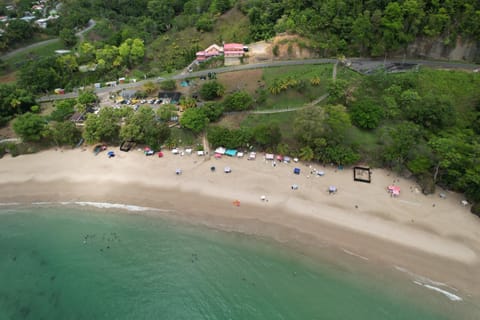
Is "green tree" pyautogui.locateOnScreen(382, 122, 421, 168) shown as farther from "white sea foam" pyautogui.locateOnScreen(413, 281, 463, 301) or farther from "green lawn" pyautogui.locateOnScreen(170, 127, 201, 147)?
"green lawn" pyautogui.locateOnScreen(170, 127, 201, 147)

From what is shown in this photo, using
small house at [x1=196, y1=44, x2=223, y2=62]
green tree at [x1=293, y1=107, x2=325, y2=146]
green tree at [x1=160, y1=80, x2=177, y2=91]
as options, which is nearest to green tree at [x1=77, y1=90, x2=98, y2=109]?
green tree at [x1=160, y1=80, x2=177, y2=91]

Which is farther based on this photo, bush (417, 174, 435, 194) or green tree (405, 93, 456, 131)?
green tree (405, 93, 456, 131)

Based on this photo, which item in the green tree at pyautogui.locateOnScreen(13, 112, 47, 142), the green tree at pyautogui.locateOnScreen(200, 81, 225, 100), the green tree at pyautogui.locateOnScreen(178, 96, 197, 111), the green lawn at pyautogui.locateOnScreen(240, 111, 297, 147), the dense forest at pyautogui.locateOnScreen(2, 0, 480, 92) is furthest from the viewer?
the dense forest at pyautogui.locateOnScreen(2, 0, 480, 92)

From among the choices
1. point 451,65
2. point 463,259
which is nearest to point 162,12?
point 451,65

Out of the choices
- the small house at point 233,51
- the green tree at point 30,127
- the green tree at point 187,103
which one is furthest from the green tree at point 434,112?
the green tree at point 30,127

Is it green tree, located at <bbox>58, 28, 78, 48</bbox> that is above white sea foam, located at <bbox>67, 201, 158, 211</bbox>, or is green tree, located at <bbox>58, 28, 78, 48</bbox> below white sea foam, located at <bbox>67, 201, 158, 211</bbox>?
above

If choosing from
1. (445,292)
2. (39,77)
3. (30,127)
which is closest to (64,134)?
(30,127)

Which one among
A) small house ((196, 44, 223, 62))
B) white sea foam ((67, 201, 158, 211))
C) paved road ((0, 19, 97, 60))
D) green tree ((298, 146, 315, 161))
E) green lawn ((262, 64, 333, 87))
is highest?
paved road ((0, 19, 97, 60))

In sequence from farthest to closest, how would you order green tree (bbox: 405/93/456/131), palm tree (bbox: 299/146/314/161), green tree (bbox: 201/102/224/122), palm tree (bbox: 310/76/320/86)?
palm tree (bbox: 310/76/320/86), green tree (bbox: 201/102/224/122), green tree (bbox: 405/93/456/131), palm tree (bbox: 299/146/314/161)
